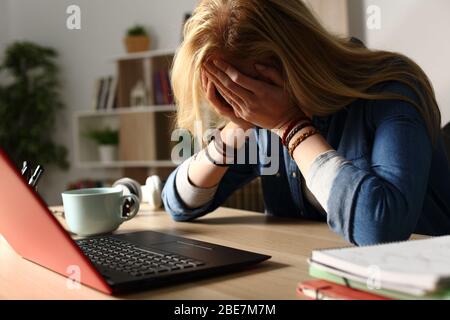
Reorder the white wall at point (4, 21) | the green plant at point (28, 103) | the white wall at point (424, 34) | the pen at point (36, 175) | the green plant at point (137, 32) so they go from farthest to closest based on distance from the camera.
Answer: the white wall at point (4, 21)
the green plant at point (28, 103)
the green plant at point (137, 32)
the white wall at point (424, 34)
the pen at point (36, 175)

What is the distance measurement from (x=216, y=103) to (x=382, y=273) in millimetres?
556

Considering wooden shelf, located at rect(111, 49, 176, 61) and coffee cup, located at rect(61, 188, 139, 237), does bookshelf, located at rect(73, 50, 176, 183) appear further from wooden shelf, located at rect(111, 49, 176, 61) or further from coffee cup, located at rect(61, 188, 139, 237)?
coffee cup, located at rect(61, 188, 139, 237)

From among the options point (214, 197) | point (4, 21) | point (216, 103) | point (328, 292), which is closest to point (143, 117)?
point (4, 21)

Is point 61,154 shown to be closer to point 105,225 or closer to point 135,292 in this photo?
point 105,225

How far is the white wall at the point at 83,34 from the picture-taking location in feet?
11.7

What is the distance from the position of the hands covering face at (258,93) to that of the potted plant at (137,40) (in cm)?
272

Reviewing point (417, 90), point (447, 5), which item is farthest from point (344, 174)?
point (447, 5)

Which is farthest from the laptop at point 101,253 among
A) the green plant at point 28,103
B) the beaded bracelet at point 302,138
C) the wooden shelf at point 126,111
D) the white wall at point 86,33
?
the green plant at point 28,103

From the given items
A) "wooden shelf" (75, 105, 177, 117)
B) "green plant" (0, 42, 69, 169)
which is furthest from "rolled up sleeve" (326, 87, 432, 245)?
"green plant" (0, 42, 69, 169)

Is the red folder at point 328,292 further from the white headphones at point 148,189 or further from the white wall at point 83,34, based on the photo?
the white wall at point 83,34

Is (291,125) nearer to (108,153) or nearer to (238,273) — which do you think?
(238,273)

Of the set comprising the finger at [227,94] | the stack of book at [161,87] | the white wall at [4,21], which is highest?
the white wall at [4,21]

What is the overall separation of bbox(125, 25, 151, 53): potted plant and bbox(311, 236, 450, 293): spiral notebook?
3152mm

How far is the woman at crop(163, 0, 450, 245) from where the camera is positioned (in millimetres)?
782
